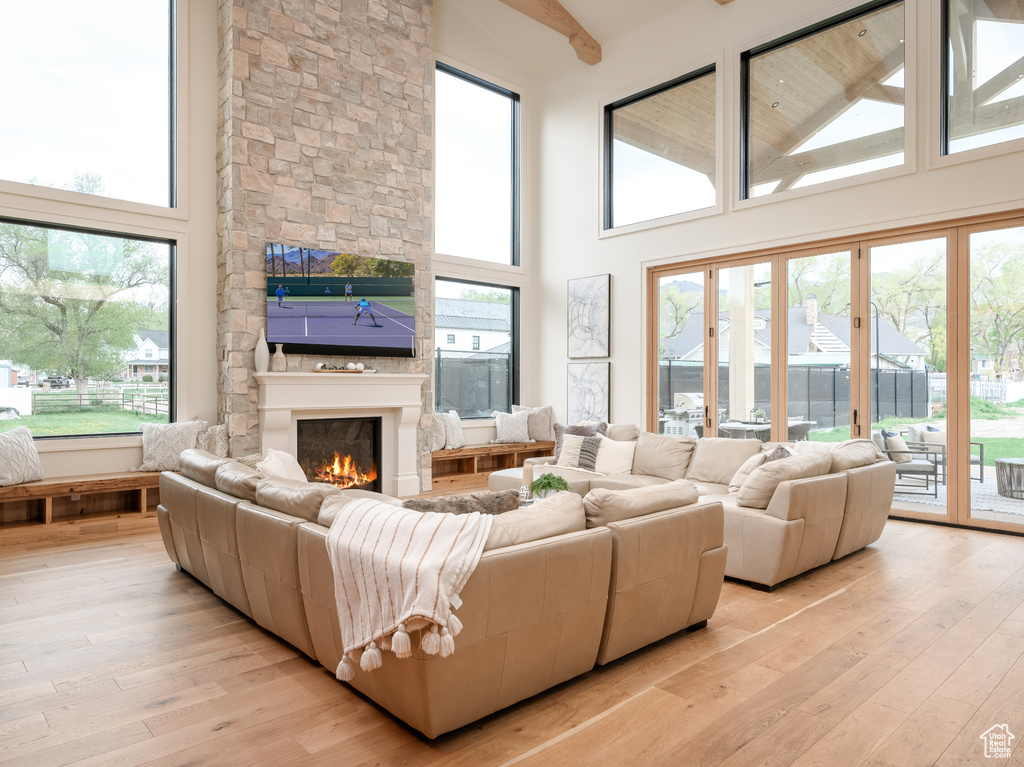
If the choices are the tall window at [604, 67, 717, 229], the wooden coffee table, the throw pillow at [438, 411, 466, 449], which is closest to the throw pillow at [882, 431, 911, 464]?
the wooden coffee table

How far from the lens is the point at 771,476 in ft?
12.6

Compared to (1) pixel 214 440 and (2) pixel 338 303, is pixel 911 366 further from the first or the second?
(1) pixel 214 440

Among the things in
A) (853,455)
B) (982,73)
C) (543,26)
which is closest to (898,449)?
(853,455)

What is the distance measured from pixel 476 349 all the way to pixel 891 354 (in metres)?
4.67

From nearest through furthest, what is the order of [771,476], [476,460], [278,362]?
1. [771,476]
2. [278,362]
3. [476,460]

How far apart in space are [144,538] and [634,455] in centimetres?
424

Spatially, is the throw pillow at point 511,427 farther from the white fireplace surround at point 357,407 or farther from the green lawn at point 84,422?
the green lawn at point 84,422

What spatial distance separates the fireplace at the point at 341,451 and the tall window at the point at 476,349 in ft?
3.91

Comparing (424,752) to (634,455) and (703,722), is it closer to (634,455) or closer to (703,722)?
(703,722)

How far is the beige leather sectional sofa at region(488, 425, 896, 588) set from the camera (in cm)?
373

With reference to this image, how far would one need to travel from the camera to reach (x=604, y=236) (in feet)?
26.1

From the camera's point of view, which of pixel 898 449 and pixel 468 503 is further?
pixel 898 449

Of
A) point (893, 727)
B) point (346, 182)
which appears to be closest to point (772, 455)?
point (893, 727)

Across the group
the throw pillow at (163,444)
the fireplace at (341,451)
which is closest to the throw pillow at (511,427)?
the fireplace at (341,451)
